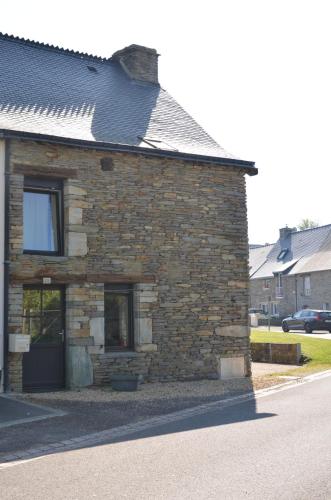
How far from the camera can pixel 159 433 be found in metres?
8.27

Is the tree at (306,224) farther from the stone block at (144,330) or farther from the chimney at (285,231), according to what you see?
the stone block at (144,330)

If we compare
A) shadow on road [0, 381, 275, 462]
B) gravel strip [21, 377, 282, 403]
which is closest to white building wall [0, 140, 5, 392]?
gravel strip [21, 377, 282, 403]

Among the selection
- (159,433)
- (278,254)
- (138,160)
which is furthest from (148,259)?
(278,254)

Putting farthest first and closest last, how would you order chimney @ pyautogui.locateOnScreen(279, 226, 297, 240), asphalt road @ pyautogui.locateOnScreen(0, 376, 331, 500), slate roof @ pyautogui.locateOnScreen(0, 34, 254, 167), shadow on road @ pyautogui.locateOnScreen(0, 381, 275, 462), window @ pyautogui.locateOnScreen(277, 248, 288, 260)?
1. chimney @ pyautogui.locateOnScreen(279, 226, 297, 240)
2. window @ pyautogui.locateOnScreen(277, 248, 288, 260)
3. slate roof @ pyautogui.locateOnScreen(0, 34, 254, 167)
4. shadow on road @ pyautogui.locateOnScreen(0, 381, 275, 462)
5. asphalt road @ pyautogui.locateOnScreen(0, 376, 331, 500)

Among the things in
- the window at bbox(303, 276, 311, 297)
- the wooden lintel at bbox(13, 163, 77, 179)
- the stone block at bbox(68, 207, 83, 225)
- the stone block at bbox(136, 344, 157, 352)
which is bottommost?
the stone block at bbox(136, 344, 157, 352)

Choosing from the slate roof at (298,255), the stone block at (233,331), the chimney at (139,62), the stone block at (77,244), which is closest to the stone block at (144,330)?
the stone block at (233,331)

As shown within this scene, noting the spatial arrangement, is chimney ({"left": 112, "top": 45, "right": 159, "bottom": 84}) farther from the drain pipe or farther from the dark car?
the dark car

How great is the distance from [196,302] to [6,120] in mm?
5875

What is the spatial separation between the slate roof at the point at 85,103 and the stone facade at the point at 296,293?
29442mm

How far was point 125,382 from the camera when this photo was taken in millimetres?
12242

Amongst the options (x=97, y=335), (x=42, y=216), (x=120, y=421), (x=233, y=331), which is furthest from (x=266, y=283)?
(x=120, y=421)

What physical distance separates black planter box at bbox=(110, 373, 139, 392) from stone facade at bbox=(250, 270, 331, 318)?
34.0 meters

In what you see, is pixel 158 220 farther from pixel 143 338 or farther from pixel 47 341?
pixel 47 341

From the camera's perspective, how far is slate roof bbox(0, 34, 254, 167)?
45.4ft
